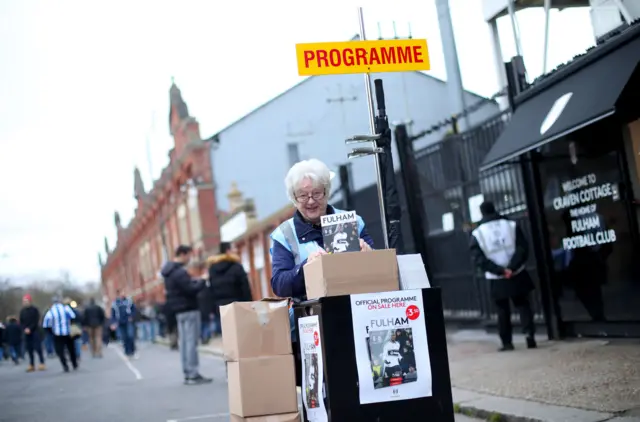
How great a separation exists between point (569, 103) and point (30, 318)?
56.0 feet

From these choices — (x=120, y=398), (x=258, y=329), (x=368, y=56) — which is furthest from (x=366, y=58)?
(x=120, y=398)

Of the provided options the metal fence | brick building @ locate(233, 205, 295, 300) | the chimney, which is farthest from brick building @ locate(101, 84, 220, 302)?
the metal fence

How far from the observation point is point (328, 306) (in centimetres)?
373

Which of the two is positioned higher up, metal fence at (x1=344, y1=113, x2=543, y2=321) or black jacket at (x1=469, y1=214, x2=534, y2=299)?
metal fence at (x1=344, y1=113, x2=543, y2=321)

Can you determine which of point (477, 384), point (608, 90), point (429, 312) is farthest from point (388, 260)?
point (608, 90)

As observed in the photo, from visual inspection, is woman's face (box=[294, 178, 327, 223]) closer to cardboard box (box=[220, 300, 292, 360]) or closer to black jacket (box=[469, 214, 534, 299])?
cardboard box (box=[220, 300, 292, 360])

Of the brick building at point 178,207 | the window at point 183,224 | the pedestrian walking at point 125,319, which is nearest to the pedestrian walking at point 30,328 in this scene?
the pedestrian walking at point 125,319

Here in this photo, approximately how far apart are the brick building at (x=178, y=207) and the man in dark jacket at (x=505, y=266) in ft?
108

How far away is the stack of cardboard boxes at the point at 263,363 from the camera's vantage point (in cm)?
406

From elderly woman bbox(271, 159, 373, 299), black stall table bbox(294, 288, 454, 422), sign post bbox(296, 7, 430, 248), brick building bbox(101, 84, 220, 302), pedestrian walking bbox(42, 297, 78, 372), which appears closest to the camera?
black stall table bbox(294, 288, 454, 422)

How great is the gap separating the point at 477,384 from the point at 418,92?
89.8 feet

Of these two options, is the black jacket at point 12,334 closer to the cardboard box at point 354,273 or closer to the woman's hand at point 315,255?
the woman's hand at point 315,255

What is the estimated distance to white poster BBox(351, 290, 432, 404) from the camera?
3.74 meters

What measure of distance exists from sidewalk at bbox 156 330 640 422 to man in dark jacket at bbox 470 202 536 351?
345 mm
